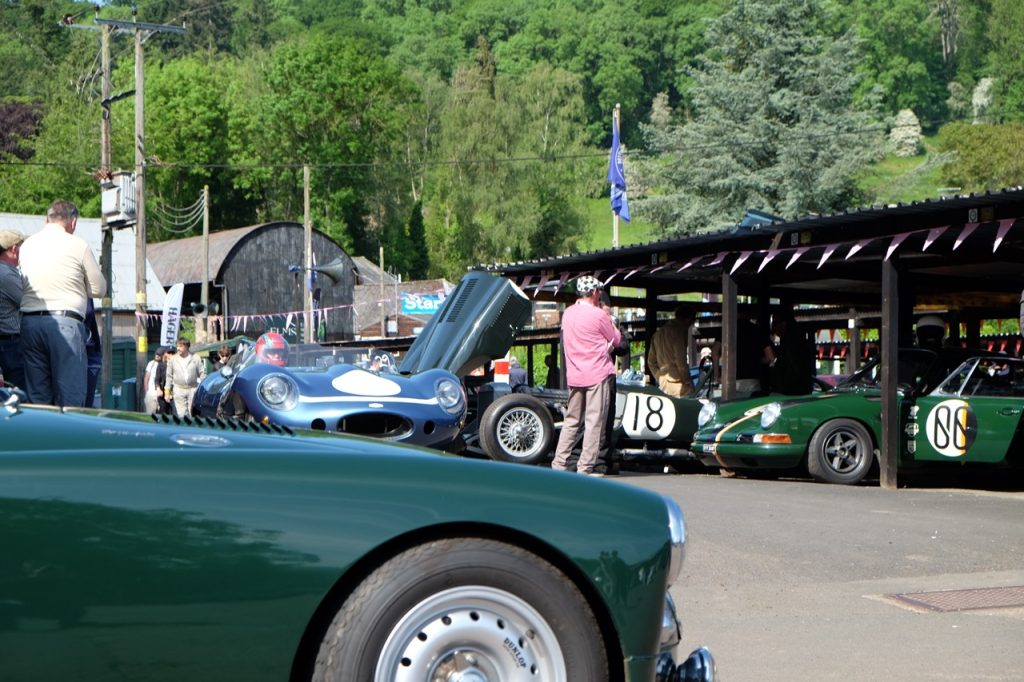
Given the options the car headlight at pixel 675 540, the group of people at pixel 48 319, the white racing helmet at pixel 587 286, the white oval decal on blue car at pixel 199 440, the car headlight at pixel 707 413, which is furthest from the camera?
the car headlight at pixel 707 413

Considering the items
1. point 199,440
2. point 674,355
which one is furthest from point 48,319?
point 674,355

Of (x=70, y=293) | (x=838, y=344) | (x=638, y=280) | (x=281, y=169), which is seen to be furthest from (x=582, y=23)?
(x=70, y=293)

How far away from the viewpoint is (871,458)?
1359 cm

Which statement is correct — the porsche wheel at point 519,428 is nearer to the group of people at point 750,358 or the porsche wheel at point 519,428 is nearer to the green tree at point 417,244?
the group of people at point 750,358

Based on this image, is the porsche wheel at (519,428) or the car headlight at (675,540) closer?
the car headlight at (675,540)

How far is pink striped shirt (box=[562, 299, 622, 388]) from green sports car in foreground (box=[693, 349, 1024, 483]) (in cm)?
215

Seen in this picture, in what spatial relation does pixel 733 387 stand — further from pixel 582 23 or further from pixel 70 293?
pixel 582 23

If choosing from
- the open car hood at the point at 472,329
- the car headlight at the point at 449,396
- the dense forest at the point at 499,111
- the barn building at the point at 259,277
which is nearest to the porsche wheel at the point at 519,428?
the open car hood at the point at 472,329

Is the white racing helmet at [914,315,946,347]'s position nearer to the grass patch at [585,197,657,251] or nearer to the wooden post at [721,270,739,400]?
the wooden post at [721,270,739,400]

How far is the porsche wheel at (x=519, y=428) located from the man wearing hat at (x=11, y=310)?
233 inches

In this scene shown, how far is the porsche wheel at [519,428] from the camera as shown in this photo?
14.0 metres

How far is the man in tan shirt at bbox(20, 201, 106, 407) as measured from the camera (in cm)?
870

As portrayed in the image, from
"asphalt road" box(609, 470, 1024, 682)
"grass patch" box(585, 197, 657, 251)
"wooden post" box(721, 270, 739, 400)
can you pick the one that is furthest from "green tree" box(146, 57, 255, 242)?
"asphalt road" box(609, 470, 1024, 682)

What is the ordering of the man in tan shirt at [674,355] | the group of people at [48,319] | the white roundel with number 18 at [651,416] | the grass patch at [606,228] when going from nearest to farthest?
the group of people at [48,319] < the white roundel with number 18 at [651,416] < the man in tan shirt at [674,355] < the grass patch at [606,228]
